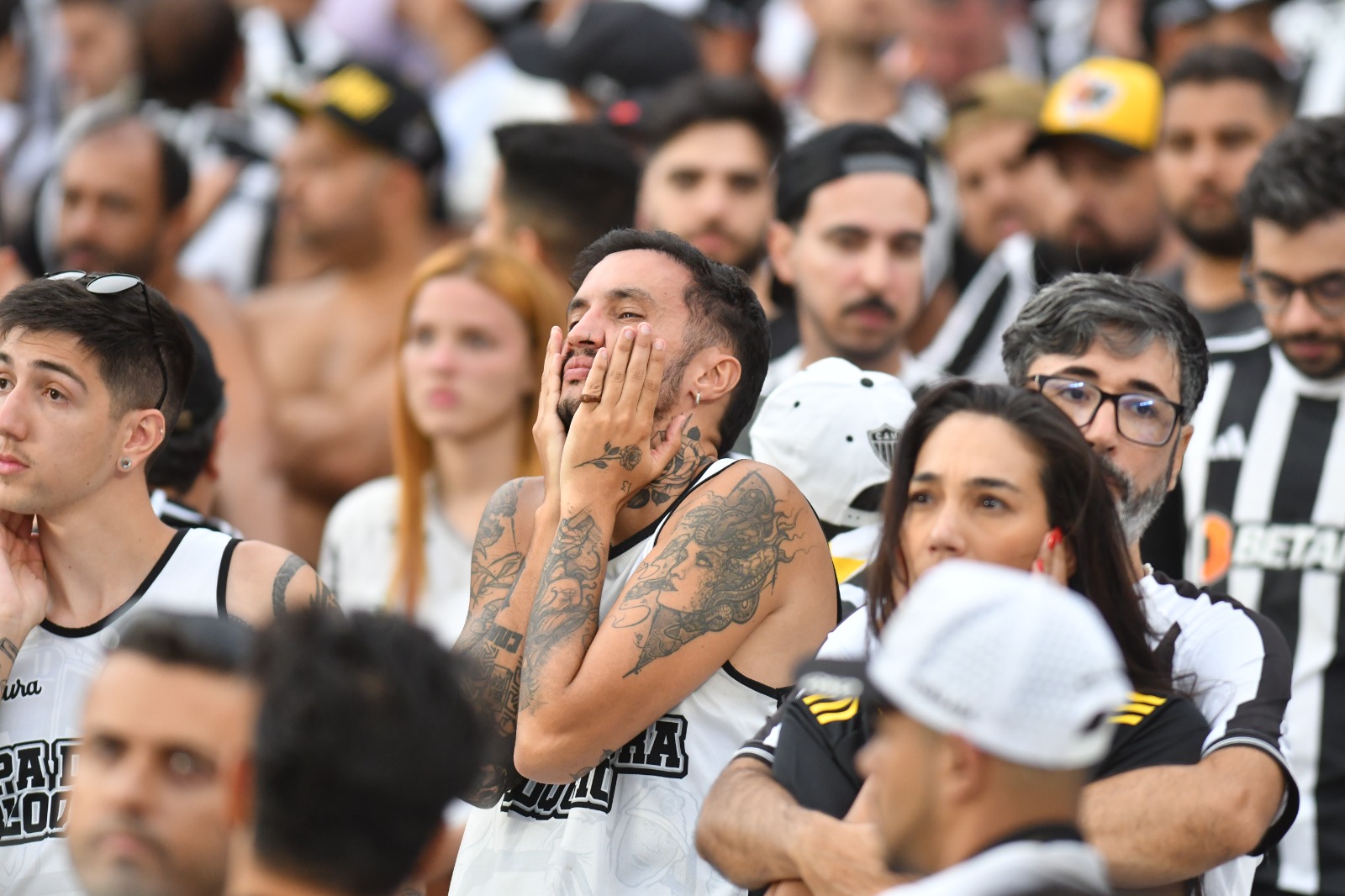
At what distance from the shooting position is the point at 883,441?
4586 millimetres

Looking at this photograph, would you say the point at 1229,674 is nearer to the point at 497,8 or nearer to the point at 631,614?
the point at 631,614

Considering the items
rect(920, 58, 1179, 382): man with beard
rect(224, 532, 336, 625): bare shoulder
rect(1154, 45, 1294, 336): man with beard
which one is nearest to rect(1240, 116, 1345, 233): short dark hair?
rect(1154, 45, 1294, 336): man with beard

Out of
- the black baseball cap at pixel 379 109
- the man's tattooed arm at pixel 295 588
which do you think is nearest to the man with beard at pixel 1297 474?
the man's tattooed arm at pixel 295 588

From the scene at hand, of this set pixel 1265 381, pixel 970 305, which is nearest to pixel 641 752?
pixel 1265 381

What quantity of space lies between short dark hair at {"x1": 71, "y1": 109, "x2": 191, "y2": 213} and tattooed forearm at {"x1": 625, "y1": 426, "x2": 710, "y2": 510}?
14.6 ft

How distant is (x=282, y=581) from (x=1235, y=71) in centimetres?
476

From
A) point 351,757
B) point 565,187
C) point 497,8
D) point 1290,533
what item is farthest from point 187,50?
point 351,757

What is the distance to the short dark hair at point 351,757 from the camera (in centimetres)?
250

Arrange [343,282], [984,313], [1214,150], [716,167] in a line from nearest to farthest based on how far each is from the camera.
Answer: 1. [1214,150]
2. [716,167]
3. [984,313]
4. [343,282]

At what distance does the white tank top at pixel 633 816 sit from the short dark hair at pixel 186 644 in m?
1.15

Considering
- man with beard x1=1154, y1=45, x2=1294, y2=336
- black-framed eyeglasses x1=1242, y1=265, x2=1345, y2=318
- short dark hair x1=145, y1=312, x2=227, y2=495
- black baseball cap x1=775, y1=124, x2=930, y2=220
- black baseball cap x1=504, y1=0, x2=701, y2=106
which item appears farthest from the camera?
black baseball cap x1=504, y1=0, x2=701, y2=106

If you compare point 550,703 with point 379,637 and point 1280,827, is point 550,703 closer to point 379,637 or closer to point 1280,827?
point 379,637

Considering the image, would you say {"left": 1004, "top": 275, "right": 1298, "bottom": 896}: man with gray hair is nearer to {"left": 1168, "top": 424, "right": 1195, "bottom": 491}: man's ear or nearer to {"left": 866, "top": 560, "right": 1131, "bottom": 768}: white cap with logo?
{"left": 1168, "top": 424, "right": 1195, "bottom": 491}: man's ear

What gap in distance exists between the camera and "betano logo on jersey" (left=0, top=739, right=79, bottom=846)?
13.1ft
